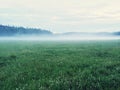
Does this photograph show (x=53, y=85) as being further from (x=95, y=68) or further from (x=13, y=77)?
(x=95, y=68)

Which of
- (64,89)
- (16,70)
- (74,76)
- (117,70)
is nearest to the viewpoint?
(64,89)

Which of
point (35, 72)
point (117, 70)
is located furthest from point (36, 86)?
point (117, 70)

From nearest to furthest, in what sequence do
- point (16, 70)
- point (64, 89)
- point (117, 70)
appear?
point (64, 89) < point (117, 70) < point (16, 70)

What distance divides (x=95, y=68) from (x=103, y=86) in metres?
3.67

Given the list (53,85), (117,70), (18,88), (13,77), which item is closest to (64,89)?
(53,85)

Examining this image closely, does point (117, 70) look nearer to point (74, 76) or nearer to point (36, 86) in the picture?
point (74, 76)

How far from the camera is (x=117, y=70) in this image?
15.0 meters

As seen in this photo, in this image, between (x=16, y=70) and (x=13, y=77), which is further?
(x=16, y=70)

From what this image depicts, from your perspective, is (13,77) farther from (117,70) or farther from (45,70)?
(117,70)

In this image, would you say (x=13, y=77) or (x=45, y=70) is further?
(x=45, y=70)

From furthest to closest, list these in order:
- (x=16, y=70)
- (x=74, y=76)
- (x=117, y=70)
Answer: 1. (x=16, y=70)
2. (x=117, y=70)
3. (x=74, y=76)

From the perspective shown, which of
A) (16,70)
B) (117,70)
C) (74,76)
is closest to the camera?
(74,76)

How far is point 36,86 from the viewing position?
39.7 feet

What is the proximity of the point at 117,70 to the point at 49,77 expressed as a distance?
13.8 feet
